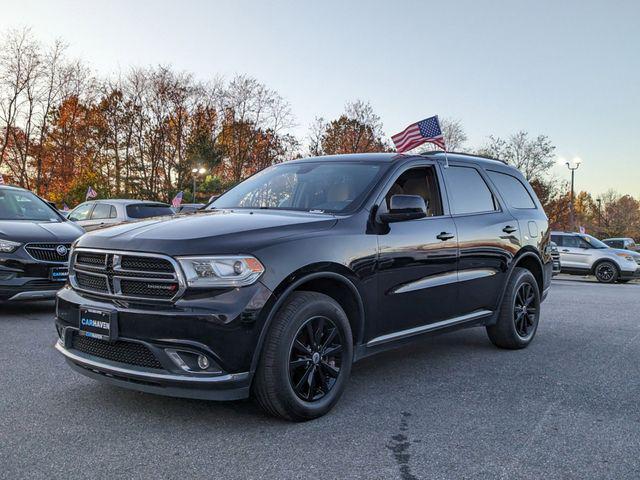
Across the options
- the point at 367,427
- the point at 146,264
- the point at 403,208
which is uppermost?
the point at 403,208

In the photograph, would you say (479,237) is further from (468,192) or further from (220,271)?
(220,271)

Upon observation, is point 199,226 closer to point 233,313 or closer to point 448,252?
point 233,313

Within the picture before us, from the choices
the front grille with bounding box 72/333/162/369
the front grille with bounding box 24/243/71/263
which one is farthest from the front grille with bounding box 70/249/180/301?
the front grille with bounding box 24/243/71/263

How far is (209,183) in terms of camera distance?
Result: 49.6 meters

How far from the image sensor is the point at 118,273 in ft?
11.4

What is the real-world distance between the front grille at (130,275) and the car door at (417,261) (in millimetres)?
1497

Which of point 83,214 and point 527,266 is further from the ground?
point 83,214

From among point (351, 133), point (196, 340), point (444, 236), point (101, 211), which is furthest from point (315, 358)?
point (351, 133)

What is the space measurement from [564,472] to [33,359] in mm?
4253

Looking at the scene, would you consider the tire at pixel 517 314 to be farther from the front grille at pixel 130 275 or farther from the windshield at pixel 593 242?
the windshield at pixel 593 242

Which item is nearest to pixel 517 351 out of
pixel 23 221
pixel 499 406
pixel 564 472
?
pixel 499 406

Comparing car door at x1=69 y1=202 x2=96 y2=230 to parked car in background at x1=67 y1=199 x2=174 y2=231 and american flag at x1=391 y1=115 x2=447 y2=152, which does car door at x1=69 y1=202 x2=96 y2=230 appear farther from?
american flag at x1=391 y1=115 x2=447 y2=152

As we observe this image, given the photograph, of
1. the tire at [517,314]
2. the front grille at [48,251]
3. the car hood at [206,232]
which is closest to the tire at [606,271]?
the tire at [517,314]

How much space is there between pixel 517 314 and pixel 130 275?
3997 millimetres
